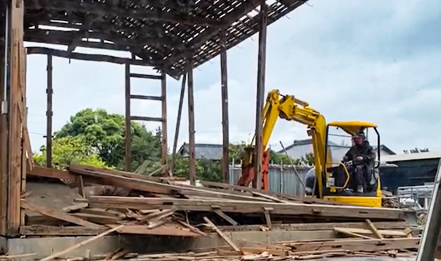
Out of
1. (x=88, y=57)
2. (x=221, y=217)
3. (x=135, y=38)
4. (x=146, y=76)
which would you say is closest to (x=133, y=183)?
(x=221, y=217)

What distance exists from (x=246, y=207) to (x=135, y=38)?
6626 mm

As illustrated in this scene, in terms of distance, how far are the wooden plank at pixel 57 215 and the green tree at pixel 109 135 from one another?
839 centimetres

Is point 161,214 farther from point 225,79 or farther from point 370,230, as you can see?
point 225,79

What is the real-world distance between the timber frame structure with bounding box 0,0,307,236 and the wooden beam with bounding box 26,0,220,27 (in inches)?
0.7

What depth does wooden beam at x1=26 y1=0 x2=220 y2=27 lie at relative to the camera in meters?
10.6

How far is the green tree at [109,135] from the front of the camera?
16.2m

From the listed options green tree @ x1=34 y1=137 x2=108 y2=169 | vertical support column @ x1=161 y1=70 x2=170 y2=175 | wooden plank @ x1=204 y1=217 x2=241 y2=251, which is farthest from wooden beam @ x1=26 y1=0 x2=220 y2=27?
green tree @ x1=34 y1=137 x2=108 y2=169

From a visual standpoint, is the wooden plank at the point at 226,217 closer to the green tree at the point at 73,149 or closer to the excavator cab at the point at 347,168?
the excavator cab at the point at 347,168

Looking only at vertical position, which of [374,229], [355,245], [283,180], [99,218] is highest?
[283,180]

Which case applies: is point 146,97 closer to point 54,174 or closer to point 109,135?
point 54,174

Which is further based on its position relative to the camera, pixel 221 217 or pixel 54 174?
pixel 54 174

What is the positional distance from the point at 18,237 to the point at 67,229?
57 centimetres

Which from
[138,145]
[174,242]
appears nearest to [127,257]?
[174,242]

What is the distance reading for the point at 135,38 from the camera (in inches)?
522
